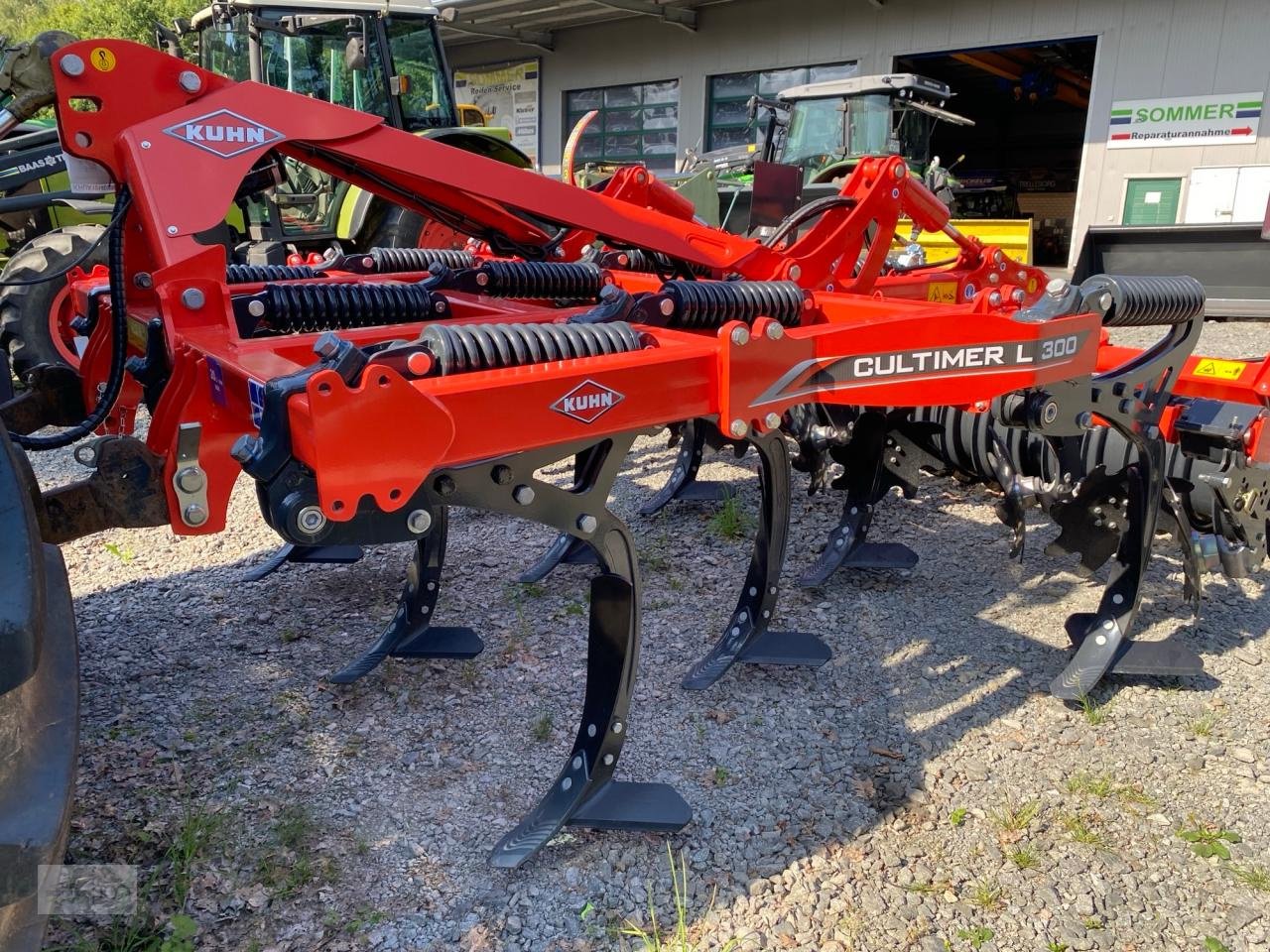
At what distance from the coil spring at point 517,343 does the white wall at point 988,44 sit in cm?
1182

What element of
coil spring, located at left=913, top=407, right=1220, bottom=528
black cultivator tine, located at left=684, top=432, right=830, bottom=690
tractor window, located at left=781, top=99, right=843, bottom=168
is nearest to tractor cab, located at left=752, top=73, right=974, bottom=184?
tractor window, located at left=781, top=99, right=843, bottom=168

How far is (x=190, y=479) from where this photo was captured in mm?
1847

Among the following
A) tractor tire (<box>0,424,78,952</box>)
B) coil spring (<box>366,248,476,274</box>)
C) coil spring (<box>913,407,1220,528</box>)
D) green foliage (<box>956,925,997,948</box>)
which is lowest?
green foliage (<box>956,925,997,948</box>)

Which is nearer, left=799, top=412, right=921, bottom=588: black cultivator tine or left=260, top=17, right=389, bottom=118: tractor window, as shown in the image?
left=799, top=412, right=921, bottom=588: black cultivator tine

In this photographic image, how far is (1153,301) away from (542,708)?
2048mm

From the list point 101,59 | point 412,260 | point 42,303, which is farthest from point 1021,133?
point 101,59

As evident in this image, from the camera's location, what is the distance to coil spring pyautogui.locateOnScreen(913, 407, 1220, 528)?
10.7 feet

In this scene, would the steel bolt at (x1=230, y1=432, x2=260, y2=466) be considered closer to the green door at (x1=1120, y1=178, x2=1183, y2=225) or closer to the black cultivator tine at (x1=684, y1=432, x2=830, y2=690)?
the black cultivator tine at (x1=684, y1=432, x2=830, y2=690)

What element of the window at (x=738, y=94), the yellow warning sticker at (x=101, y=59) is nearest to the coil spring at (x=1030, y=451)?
the yellow warning sticker at (x=101, y=59)

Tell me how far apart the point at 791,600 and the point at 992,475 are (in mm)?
992

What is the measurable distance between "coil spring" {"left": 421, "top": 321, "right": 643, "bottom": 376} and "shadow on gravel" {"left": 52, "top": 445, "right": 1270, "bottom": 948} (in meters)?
1.10

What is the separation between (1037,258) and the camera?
17.6 meters

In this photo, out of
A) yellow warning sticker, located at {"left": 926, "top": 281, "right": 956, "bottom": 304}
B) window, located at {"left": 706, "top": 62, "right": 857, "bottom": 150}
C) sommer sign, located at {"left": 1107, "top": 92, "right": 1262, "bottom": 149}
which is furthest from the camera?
window, located at {"left": 706, "top": 62, "right": 857, "bottom": 150}

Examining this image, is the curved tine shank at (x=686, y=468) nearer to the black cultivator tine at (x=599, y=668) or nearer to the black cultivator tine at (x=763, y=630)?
the black cultivator tine at (x=763, y=630)
